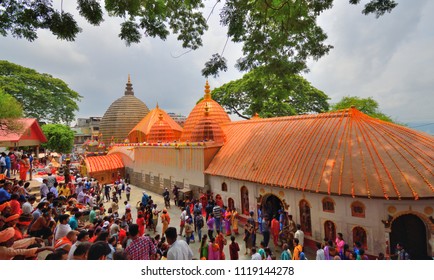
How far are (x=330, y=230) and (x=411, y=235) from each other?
256cm

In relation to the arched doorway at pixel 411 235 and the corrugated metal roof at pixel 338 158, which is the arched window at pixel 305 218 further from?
the arched doorway at pixel 411 235

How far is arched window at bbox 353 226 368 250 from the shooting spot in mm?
8398

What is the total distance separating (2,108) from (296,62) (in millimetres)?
17494

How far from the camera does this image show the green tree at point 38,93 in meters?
27.4

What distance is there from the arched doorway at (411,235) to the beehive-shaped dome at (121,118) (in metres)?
29.4

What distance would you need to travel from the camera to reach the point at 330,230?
912cm

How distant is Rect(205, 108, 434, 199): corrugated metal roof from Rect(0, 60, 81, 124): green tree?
89.6 feet

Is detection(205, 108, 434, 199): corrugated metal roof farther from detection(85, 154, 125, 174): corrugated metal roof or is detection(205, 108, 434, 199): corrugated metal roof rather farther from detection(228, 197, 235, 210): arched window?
detection(85, 154, 125, 174): corrugated metal roof

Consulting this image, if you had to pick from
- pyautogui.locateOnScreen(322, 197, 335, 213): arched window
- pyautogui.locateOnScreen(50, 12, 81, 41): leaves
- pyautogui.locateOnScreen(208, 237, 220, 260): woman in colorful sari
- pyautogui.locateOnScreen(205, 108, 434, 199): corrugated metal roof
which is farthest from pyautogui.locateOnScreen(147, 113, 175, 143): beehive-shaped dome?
pyautogui.locateOnScreen(50, 12, 81, 41): leaves

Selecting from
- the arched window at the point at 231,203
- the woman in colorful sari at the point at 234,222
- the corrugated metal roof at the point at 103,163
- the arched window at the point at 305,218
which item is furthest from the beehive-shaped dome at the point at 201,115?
the arched window at the point at 305,218

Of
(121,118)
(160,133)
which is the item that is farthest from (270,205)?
(121,118)

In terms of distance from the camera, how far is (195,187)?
15.3m

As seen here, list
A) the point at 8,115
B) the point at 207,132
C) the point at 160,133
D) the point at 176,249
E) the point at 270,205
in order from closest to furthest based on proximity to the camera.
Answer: the point at 176,249 < the point at 270,205 < the point at 8,115 < the point at 207,132 < the point at 160,133

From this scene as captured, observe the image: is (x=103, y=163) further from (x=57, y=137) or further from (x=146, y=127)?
(x=57, y=137)
